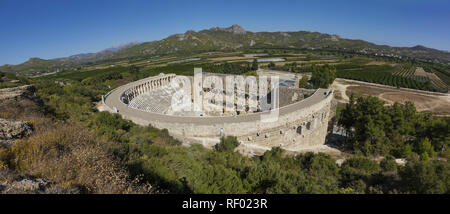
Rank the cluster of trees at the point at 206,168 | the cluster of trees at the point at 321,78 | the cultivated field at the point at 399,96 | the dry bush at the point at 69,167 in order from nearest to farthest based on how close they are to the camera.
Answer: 1. the dry bush at the point at 69,167
2. the cluster of trees at the point at 206,168
3. the cultivated field at the point at 399,96
4. the cluster of trees at the point at 321,78

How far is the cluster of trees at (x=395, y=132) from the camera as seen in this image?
66.5ft

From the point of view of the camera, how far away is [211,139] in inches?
672

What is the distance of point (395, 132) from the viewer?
68.9ft

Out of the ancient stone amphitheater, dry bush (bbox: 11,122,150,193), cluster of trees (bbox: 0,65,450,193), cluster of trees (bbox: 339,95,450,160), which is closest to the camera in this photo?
dry bush (bbox: 11,122,150,193)

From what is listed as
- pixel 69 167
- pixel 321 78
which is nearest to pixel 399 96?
pixel 321 78

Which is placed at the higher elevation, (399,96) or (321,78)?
(321,78)

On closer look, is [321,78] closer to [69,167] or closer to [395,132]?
[395,132]

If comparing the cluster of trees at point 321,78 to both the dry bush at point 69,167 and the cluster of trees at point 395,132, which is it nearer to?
the cluster of trees at point 395,132

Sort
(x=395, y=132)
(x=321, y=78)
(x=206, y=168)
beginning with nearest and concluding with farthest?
(x=206, y=168)
(x=395, y=132)
(x=321, y=78)

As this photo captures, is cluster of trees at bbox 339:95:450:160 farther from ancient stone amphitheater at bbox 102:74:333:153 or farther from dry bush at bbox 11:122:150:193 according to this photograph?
dry bush at bbox 11:122:150:193

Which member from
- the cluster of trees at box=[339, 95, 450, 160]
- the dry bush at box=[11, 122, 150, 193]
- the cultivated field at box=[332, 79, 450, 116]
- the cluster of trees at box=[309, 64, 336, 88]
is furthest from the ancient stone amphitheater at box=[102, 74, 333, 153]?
the cultivated field at box=[332, 79, 450, 116]

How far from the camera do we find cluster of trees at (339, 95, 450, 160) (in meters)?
20.3

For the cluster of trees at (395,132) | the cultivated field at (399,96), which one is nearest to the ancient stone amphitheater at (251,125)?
the cluster of trees at (395,132)
